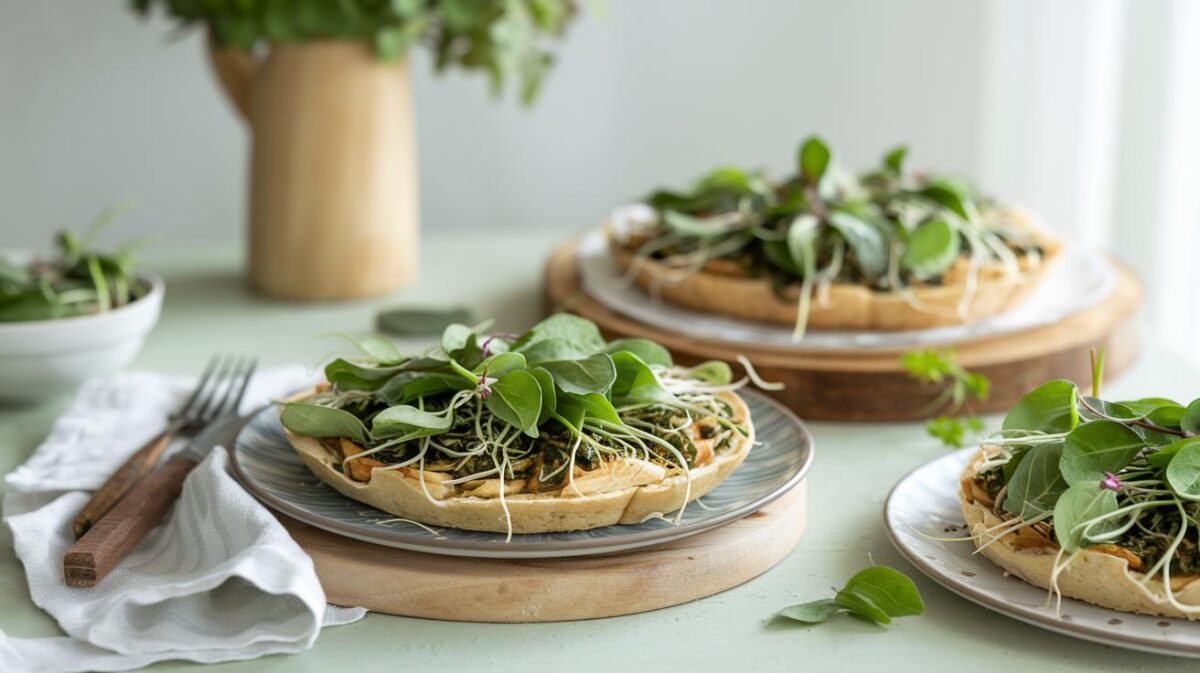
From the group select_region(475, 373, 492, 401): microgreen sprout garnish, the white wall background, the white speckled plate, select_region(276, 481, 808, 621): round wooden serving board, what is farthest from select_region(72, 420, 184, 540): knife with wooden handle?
the white wall background

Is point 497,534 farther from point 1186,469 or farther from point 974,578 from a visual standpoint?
point 1186,469

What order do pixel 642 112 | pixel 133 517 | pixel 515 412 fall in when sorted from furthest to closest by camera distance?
1. pixel 642 112
2. pixel 133 517
3. pixel 515 412

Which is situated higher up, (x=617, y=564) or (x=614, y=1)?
(x=614, y=1)

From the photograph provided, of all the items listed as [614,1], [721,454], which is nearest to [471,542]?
[721,454]

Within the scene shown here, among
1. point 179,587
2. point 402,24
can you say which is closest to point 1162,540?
point 179,587

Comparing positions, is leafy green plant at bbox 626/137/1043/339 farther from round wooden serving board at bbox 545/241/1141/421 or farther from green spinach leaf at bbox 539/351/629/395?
green spinach leaf at bbox 539/351/629/395

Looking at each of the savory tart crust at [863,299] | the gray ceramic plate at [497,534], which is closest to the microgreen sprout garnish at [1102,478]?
the gray ceramic plate at [497,534]

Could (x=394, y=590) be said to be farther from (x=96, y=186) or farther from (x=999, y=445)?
(x=96, y=186)
